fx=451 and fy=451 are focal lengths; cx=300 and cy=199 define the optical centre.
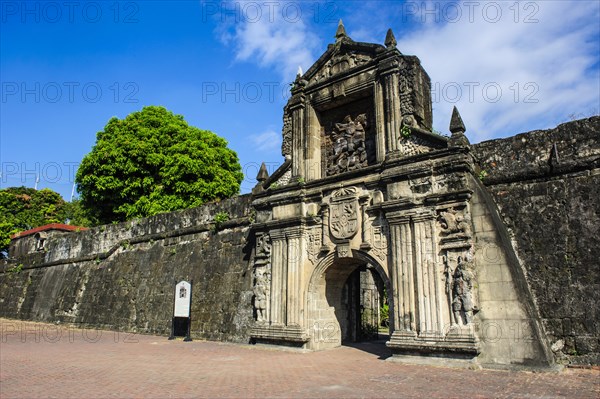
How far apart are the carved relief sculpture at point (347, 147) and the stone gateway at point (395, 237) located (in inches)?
1.4

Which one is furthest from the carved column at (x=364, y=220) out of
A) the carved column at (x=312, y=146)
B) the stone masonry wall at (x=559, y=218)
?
the stone masonry wall at (x=559, y=218)

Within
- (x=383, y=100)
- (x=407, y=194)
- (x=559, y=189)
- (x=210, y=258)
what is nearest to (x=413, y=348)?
(x=407, y=194)

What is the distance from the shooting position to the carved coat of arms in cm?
1071

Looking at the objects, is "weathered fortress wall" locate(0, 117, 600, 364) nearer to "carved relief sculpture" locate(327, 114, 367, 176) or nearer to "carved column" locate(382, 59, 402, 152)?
"carved column" locate(382, 59, 402, 152)

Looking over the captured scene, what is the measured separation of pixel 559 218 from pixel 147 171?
66.3 feet

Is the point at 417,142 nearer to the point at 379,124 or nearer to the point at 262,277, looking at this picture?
the point at 379,124

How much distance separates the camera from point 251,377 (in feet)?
24.3

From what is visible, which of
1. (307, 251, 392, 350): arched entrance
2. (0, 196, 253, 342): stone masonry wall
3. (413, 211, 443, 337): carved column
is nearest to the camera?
(413, 211, 443, 337): carved column

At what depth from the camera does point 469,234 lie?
8938 millimetres

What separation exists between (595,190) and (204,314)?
35.8 ft

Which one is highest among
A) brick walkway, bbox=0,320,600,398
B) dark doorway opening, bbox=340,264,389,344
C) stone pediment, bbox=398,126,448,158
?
stone pediment, bbox=398,126,448,158

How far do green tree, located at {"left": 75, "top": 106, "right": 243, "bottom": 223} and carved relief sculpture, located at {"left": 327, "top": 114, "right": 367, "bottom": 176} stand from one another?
13.1 m

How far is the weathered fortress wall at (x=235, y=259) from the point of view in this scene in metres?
8.33

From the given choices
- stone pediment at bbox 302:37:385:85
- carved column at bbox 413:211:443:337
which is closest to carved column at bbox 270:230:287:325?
carved column at bbox 413:211:443:337
